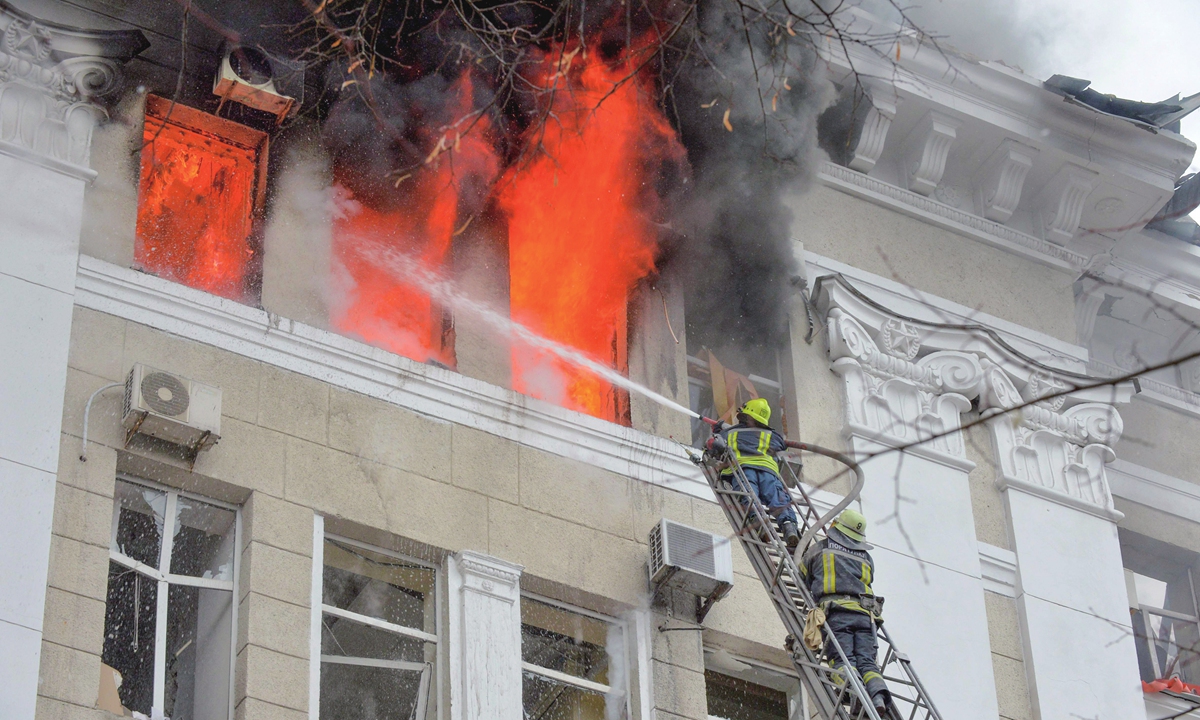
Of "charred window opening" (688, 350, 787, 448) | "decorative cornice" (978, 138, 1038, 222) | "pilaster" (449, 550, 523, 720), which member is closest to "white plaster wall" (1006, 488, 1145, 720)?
"charred window opening" (688, 350, 787, 448)

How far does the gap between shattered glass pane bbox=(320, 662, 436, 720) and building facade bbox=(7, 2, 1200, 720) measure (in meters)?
0.02

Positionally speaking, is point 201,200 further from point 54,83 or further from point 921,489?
point 921,489

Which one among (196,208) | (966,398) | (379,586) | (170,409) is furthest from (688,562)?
(196,208)

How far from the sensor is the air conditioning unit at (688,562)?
12.5 m

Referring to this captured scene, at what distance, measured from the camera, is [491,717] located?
11367 mm

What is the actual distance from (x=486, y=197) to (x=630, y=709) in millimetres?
4051

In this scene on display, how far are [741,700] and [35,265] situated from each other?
537cm

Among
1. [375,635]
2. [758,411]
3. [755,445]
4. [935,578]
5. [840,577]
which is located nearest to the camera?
[840,577]

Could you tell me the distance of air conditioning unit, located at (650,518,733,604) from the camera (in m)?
12.5

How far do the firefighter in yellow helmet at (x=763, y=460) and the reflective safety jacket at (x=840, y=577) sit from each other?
459mm

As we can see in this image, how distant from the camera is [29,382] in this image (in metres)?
10.9

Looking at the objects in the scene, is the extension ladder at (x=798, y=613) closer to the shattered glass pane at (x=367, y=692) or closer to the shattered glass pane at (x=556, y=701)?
the shattered glass pane at (x=556, y=701)

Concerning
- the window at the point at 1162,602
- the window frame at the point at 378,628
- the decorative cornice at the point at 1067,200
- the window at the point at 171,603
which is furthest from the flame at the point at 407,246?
the window at the point at 1162,602

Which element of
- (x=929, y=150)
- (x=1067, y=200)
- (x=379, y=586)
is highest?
(x=929, y=150)
